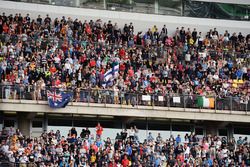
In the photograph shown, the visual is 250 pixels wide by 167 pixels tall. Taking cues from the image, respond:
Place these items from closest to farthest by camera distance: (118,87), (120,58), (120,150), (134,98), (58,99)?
(120,150), (58,99), (134,98), (118,87), (120,58)

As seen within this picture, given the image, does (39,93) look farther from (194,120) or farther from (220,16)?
(220,16)

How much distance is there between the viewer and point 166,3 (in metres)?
59.7

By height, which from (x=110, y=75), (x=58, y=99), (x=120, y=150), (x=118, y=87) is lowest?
(x=120, y=150)

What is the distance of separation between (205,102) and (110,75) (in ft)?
18.5

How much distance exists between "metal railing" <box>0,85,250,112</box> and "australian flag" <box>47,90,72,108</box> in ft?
0.75

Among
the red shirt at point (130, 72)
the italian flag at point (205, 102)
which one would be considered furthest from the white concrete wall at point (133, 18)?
the italian flag at point (205, 102)

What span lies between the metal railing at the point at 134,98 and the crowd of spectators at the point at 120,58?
0.17 m

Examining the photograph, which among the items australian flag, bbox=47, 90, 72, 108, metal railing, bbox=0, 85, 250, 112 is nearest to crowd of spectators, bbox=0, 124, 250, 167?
australian flag, bbox=47, 90, 72, 108

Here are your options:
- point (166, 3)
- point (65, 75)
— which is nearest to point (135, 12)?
point (166, 3)

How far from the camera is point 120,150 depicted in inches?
1855

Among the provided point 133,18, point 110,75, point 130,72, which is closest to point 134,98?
point 110,75

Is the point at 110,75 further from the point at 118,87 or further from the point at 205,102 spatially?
the point at 205,102

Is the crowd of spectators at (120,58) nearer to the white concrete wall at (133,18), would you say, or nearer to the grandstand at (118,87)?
the grandstand at (118,87)

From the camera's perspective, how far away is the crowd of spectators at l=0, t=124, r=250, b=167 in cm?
4453
